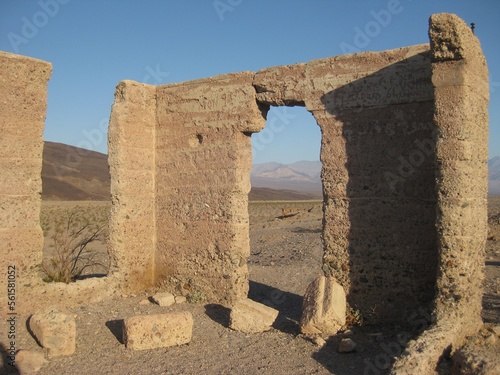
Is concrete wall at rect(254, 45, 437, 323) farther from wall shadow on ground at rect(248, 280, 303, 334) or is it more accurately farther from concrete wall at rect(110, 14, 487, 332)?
wall shadow on ground at rect(248, 280, 303, 334)

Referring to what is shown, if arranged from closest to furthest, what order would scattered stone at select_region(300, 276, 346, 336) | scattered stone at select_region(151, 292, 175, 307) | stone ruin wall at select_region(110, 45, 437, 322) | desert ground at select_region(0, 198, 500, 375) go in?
desert ground at select_region(0, 198, 500, 375) → scattered stone at select_region(300, 276, 346, 336) → stone ruin wall at select_region(110, 45, 437, 322) → scattered stone at select_region(151, 292, 175, 307)

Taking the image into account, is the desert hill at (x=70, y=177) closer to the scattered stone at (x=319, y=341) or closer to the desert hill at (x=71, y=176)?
the desert hill at (x=71, y=176)

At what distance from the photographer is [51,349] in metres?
5.36

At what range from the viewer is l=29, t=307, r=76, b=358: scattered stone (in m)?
5.38

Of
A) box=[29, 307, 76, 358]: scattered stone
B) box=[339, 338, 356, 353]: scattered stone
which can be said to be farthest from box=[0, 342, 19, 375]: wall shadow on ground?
box=[339, 338, 356, 353]: scattered stone

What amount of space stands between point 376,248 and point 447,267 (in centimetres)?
116

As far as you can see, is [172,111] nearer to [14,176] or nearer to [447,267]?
[14,176]

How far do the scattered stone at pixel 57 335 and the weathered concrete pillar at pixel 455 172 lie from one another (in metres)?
4.05

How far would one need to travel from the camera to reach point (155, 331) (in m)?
5.68

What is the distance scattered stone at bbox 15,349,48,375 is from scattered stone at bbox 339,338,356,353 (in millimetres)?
3271

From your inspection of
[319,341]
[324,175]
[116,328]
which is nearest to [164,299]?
[116,328]

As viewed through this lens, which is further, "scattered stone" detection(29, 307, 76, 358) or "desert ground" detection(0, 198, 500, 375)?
"scattered stone" detection(29, 307, 76, 358)

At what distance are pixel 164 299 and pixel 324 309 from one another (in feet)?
8.90

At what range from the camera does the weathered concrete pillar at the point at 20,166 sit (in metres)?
6.44
